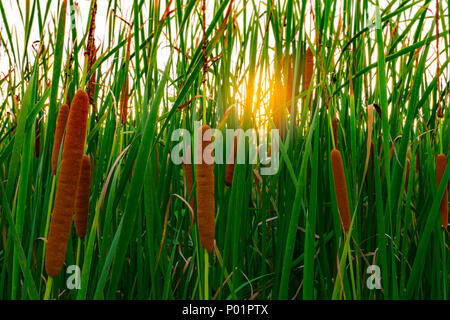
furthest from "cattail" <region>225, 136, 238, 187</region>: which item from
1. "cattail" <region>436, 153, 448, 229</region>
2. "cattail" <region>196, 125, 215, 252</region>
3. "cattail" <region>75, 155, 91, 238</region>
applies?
"cattail" <region>436, 153, 448, 229</region>

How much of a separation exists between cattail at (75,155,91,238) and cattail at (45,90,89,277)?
4.0 inches

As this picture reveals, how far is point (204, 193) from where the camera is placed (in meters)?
0.74

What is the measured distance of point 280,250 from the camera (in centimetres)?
101

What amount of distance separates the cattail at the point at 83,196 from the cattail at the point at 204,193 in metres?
0.23

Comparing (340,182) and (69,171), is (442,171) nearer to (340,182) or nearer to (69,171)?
(340,182)

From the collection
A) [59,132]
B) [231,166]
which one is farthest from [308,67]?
[59,132]

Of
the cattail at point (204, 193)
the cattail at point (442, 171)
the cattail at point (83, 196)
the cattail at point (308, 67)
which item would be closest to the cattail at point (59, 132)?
the cattail at point (83, 196)

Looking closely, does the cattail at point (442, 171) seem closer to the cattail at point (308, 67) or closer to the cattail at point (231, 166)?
the cattail at point (308, 67)

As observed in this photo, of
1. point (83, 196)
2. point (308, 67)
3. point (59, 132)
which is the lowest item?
point (83, 196)

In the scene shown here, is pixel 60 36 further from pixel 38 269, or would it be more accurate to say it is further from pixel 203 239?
pixel 38 269

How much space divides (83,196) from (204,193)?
26 centimetres
